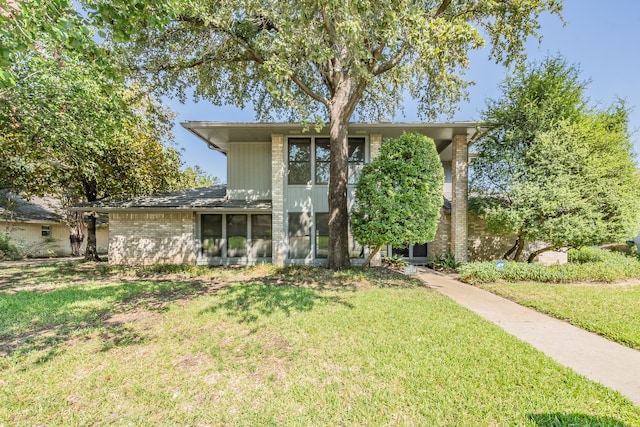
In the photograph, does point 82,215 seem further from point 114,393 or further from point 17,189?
point 114,393

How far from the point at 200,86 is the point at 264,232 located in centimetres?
647

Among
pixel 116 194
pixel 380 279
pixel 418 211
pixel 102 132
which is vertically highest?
pixel 102 132

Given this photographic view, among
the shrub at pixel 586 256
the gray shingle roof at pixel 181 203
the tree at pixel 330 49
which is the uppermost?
the tree at pixel 330 49

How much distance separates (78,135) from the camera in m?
8.18

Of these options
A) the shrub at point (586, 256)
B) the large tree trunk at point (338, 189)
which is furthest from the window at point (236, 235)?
the shrub at point (586, 256)

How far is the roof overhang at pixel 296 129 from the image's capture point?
398 inches

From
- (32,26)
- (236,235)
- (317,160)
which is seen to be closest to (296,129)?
(317,160)

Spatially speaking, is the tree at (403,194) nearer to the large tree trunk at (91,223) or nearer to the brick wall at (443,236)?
the brick wall at (443,236)

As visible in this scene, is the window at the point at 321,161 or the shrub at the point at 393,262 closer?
the shrub at the point at 393,262

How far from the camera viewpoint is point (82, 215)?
17.3 metres

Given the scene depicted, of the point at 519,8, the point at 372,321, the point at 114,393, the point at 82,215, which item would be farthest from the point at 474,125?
the point at 82,215

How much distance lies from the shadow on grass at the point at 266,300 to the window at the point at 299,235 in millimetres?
3595

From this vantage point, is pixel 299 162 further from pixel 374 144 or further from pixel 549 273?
pixel 549 273

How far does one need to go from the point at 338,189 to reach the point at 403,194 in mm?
2171
